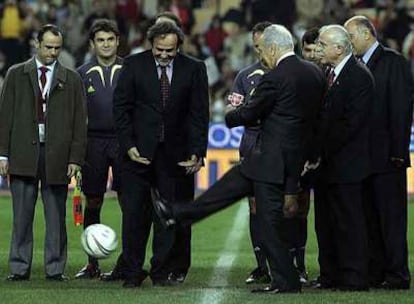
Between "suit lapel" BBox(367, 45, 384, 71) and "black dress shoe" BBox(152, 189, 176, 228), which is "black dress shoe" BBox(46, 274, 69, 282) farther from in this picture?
"suit lapel" BBox(367, 45, 384, 71)

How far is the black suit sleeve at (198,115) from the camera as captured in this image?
12836 mm

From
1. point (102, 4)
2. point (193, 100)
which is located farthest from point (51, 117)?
point (102, 4)

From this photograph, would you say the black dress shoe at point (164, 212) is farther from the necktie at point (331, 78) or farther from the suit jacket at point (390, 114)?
the suit jacket at point (390, 114)

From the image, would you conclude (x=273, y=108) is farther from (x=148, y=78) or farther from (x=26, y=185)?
(x=26, y=185)

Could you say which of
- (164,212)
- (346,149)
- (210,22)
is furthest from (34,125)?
(210,22)

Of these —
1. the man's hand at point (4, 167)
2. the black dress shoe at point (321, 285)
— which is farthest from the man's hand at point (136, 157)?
the black dress shoe at point (321, 285)

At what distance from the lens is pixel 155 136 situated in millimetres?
12664

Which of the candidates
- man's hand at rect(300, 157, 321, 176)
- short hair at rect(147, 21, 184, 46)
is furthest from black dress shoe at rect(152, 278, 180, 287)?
short hair at rect(147, 21, 184, 46)

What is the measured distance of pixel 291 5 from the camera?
92.5 ft

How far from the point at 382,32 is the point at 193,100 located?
15562mm

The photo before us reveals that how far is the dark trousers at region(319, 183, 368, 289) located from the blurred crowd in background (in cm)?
1464

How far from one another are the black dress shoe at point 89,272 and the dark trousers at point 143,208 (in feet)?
3.58

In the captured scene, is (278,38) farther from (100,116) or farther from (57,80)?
(100,116)

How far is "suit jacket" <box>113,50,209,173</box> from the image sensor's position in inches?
498
